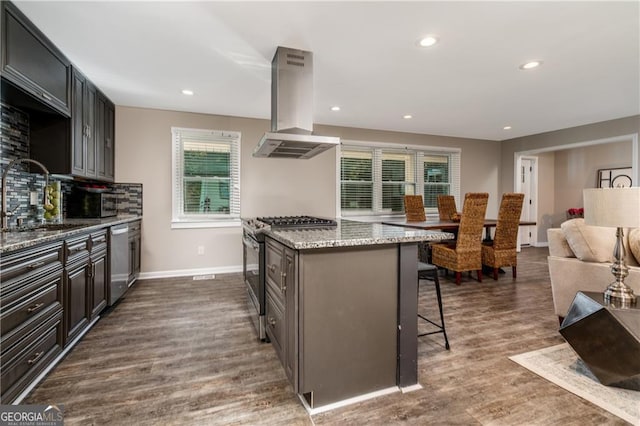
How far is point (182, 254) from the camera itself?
438 centimetres

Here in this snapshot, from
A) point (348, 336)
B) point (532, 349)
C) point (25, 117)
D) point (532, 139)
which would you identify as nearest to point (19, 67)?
point (25, 117)

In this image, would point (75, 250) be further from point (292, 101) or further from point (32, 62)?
point (292, 101)

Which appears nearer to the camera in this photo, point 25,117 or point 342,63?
point 25,117

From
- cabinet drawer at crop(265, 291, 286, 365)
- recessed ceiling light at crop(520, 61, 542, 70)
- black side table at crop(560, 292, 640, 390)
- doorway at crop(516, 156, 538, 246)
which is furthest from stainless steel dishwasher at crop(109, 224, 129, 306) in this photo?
doorway at crop(516, 156, 538, 246)

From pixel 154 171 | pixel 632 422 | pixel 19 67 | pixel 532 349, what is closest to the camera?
pixel 632 422

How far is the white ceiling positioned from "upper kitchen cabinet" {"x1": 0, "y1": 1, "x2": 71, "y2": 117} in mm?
93

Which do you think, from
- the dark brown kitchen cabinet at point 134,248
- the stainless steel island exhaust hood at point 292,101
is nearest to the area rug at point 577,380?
the stainless steel island exhaust hood at point 292,101

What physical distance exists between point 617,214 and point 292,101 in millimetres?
2444

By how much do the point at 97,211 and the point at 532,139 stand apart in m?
7.55

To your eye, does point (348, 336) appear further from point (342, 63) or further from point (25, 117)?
point (25, 117)

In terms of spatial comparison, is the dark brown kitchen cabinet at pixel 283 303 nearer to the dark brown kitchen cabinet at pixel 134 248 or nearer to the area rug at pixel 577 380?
the area rug at pixel 577 380

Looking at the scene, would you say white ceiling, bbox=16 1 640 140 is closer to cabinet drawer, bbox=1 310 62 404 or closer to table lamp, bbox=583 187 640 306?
table lamp, bbox=583 187 640 306

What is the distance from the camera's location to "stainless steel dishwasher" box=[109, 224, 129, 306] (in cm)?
294

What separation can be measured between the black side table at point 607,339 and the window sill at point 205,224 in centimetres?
405
